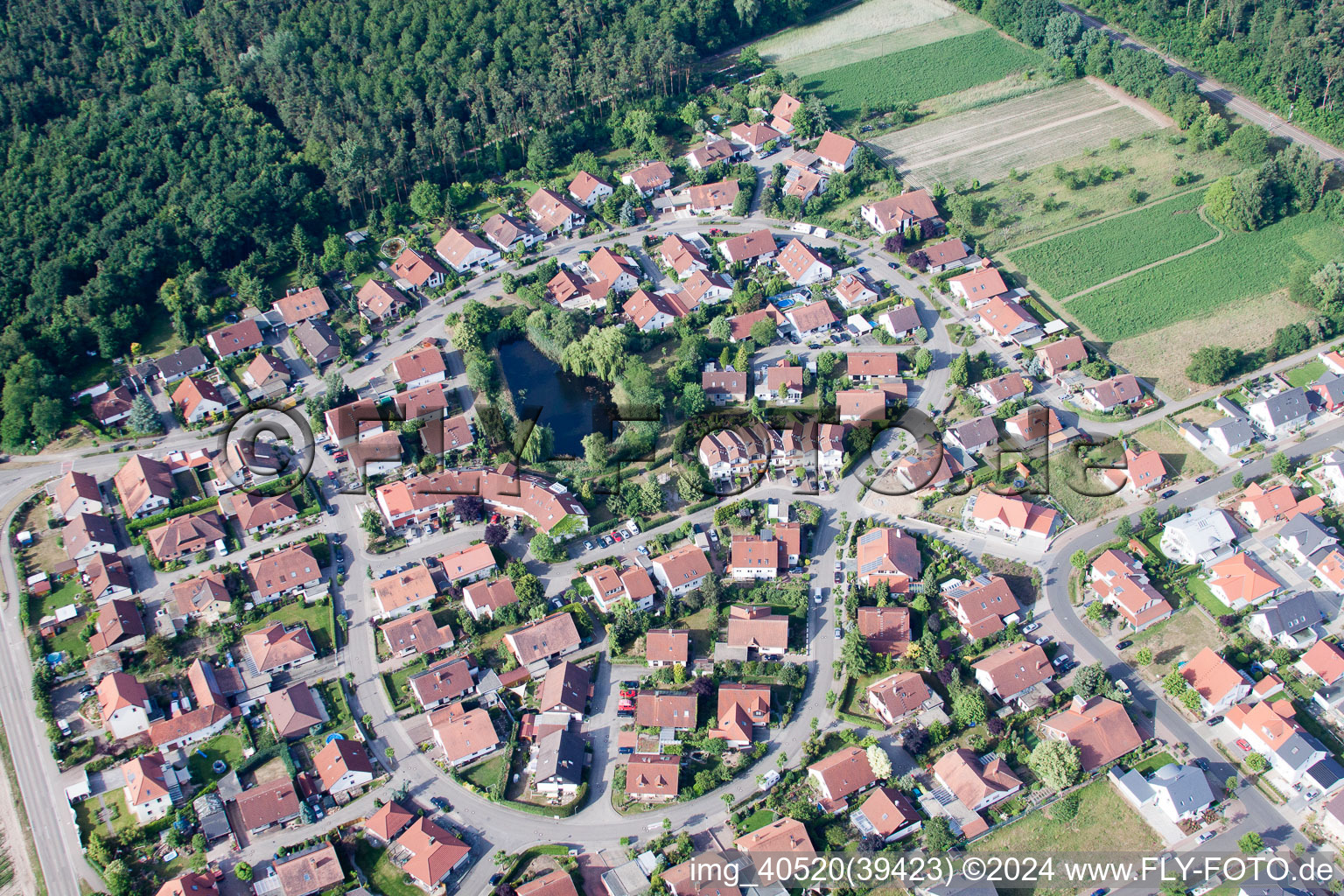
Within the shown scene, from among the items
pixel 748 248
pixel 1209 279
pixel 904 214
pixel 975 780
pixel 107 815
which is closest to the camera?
pixel 975 780

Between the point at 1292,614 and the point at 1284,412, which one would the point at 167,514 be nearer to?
the point at 1292,614

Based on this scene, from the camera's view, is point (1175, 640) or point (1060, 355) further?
point (1060, 355)

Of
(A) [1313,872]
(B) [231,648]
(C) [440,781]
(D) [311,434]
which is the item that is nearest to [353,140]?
(D) [311,434]

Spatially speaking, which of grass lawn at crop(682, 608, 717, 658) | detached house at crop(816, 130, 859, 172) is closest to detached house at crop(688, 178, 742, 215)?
detached house at crop(816, 130, 859, 172)

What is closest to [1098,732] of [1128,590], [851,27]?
[1128,590]

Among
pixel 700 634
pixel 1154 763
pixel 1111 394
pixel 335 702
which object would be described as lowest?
pixel 1154 763

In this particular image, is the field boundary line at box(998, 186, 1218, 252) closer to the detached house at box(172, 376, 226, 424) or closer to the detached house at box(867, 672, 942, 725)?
the detached house at box(867, 672, 942, 725)
